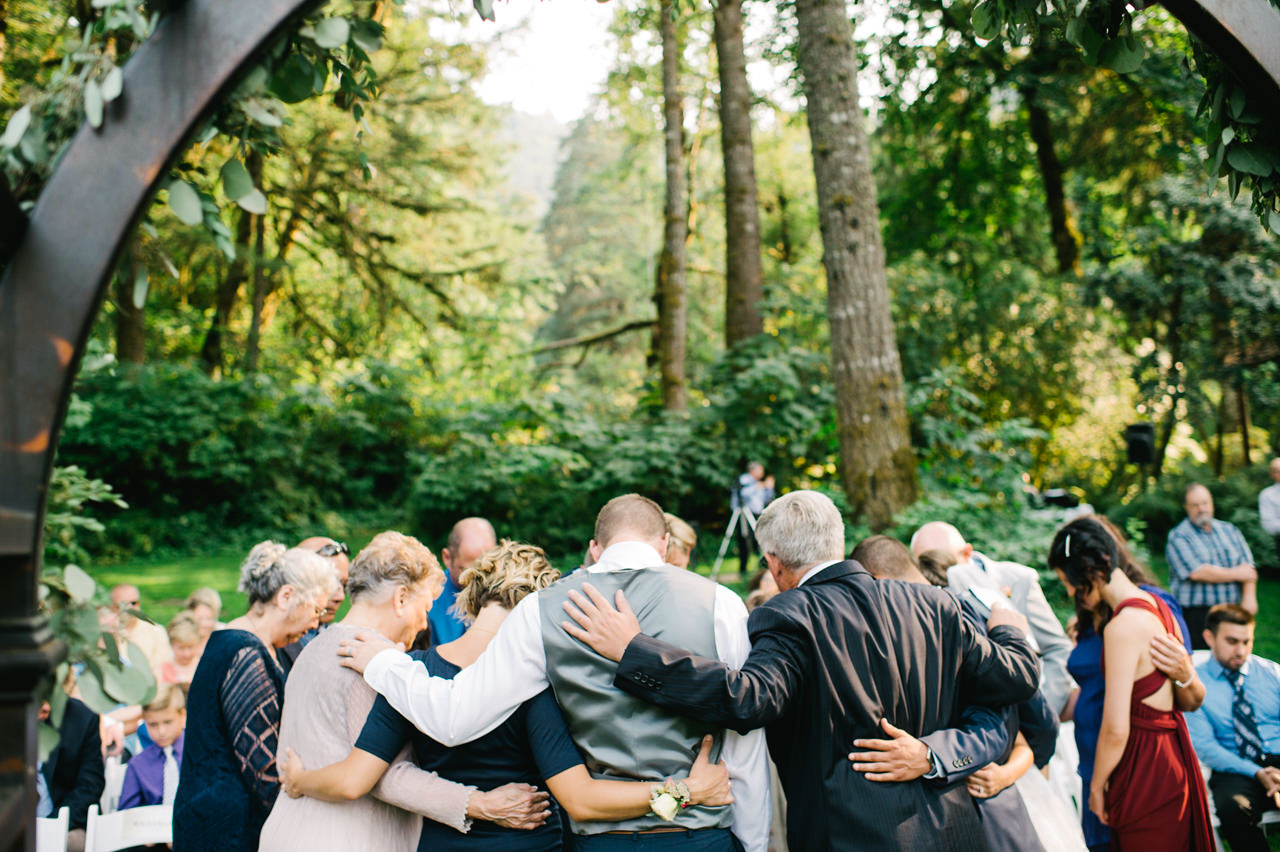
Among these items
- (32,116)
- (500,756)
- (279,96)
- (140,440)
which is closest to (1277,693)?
(500,756)

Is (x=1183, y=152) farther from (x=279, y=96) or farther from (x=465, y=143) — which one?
(x=279, y=96)

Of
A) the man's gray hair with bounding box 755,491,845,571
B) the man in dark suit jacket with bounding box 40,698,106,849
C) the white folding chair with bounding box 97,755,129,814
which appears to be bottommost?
the white folding chair with bounding box 97,755,129,814

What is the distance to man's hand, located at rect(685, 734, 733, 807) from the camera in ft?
8.06

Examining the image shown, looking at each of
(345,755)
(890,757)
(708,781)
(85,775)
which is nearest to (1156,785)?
(890,757)

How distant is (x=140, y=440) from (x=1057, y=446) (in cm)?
1768

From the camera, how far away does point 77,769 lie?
3.95m

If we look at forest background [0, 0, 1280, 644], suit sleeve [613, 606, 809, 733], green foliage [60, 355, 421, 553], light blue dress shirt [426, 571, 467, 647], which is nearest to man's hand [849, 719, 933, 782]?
suit sleeve [613, 606, 809, 733]

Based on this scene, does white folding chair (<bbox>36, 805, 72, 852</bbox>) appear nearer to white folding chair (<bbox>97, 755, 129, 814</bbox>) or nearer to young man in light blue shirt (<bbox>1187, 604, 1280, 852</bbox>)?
white folding chair (<bbox>97, 755, 129, 814</bbox>)

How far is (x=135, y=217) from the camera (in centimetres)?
161

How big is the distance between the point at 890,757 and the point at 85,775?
360 cm

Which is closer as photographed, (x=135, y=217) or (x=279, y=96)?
(x=135, y=217)

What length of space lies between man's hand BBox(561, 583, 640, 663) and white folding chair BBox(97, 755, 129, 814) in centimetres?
319

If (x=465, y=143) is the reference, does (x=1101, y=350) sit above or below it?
below

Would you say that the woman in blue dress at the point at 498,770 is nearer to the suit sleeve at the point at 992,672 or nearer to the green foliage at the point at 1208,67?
the suit sleeve at the point at 992,672
